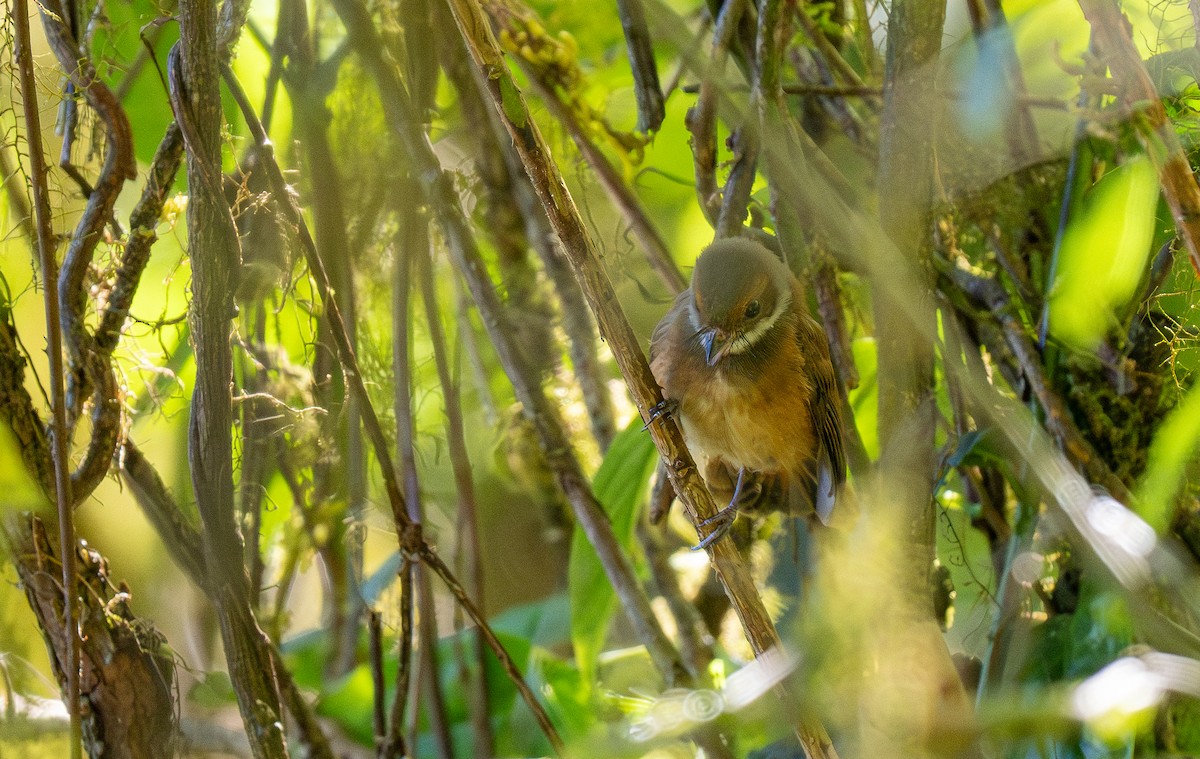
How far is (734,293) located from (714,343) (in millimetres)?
129

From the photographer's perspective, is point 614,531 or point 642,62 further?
point 614,531

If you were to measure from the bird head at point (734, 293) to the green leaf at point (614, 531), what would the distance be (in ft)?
0.84

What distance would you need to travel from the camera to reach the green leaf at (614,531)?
2.08 m

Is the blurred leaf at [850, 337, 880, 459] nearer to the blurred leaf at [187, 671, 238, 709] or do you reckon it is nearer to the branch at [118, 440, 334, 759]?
the branch at [118, 440, 334, 759]

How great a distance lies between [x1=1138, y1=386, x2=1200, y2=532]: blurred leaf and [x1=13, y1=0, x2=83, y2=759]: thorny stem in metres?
1.66

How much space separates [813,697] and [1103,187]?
3.61 feet

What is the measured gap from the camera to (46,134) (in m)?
1.71

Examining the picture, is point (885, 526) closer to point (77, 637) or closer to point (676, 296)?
point (676, 296)

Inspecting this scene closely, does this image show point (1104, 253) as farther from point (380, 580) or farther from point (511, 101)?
point (380, 580)

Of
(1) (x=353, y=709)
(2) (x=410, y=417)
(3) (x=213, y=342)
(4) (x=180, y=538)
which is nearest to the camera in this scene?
(3) (x=213, y=342)

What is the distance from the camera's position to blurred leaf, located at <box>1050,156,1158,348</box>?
1.66 m

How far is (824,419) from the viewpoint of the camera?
208 cm

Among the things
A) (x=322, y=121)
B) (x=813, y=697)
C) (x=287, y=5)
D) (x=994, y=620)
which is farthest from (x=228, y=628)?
(x=994, y=620)

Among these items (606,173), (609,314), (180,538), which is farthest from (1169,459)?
(180,538)
